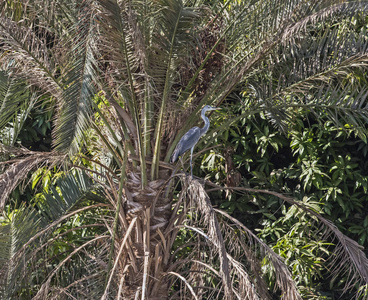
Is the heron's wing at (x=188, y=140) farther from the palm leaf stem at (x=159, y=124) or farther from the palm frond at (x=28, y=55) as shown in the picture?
the palm frond at (x=28, y=55)

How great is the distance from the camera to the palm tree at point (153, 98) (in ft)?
13.8

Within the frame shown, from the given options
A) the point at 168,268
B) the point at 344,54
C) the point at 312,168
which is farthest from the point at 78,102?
the point at 312,168

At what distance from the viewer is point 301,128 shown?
6477mm

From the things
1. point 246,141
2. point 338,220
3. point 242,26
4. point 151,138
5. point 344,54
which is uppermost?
point 242,26

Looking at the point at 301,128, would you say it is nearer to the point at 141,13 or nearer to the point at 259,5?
the point at 259,5

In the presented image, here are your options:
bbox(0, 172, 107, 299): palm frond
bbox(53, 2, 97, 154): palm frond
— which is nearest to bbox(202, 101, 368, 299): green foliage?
bbox(0, 172, 107, 299): palm frond

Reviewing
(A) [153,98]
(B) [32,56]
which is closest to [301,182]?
(A) [153,98]

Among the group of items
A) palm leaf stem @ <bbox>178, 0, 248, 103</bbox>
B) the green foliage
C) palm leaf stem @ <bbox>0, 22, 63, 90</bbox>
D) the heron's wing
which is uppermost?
palm leaf stem @ <bbox>0, 22, 63, 90</bbox>

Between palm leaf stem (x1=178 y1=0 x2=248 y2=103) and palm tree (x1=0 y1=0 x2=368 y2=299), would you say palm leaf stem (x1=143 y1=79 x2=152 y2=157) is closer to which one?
palm tree (x1=0 y1=0 x2=368 y2=299)

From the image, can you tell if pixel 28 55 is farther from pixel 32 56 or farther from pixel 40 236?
pixel 40 236

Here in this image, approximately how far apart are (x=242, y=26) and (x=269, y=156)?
7.05 feet

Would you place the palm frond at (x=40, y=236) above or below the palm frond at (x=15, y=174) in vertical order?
below

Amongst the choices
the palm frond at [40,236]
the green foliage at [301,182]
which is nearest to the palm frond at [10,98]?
the palm frond at [40,236]

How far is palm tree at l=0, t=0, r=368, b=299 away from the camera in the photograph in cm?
420
